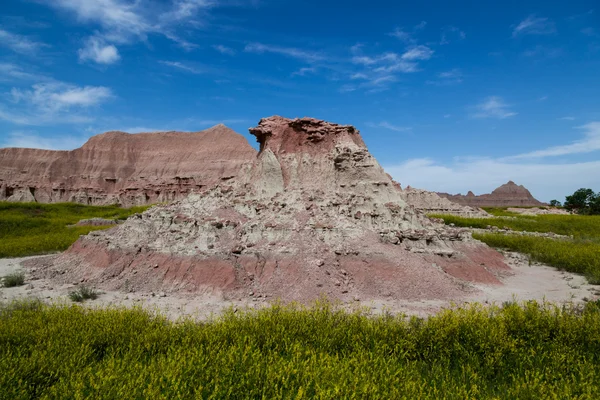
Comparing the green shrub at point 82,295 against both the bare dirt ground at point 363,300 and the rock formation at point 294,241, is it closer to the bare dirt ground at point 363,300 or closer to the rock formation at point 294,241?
the bare dirt ground at point 363,300

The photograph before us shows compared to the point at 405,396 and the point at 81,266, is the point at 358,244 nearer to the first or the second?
the point at 405,396

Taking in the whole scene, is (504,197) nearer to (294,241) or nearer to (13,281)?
(294,241)

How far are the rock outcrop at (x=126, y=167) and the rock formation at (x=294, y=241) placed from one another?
6691 centimetres

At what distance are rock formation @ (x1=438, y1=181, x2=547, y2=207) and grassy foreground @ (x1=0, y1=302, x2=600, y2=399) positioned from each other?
148 metres

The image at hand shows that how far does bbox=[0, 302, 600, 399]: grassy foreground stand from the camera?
578cm

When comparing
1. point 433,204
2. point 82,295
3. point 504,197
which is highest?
point 504,197

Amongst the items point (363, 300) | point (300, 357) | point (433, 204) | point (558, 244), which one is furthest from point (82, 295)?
point (433, 204)

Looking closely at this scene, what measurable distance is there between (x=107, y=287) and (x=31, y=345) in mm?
8526

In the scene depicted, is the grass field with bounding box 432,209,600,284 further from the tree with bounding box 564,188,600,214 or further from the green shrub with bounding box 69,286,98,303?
the tree with bounding box 564,188,600,214

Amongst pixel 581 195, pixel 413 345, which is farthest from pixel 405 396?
pixel 581 195

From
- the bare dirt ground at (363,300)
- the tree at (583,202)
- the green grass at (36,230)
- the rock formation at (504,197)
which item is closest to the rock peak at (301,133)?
the bare dirt ground at (363,300)

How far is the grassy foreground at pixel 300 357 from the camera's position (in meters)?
5.78

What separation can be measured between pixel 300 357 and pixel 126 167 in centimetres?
10414

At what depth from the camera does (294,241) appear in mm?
16016
